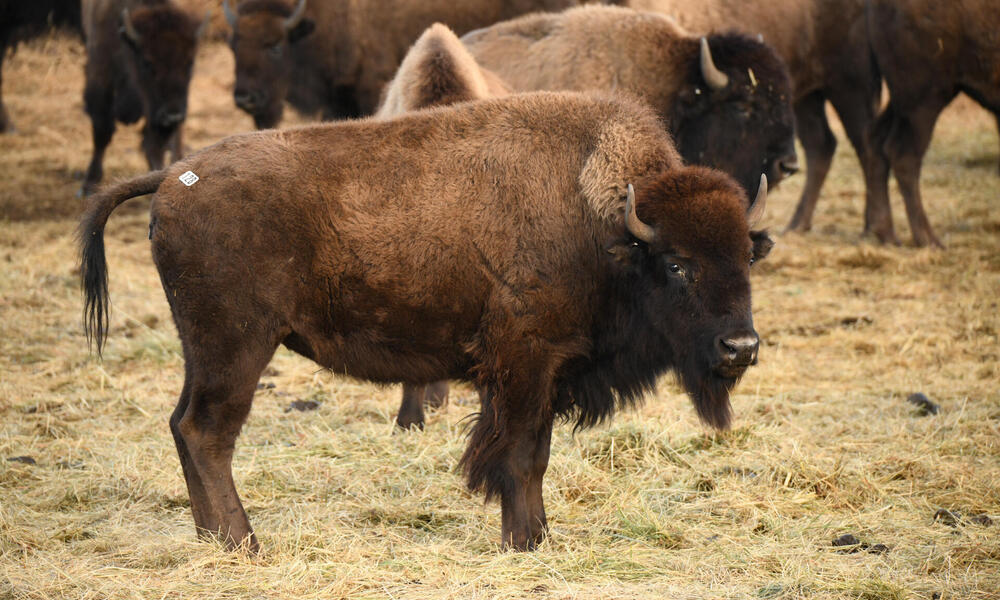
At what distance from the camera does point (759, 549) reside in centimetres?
411

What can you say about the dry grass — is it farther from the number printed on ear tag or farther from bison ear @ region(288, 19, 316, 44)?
bison ear @ region(288, 19, 316, 44)

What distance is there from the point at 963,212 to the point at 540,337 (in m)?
7.65

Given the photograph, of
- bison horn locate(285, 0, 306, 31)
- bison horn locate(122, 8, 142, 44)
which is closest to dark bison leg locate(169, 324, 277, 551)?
bison horn locate(285, 0, 306, 31)

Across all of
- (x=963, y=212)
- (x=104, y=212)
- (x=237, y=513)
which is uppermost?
(x=104, y=212)

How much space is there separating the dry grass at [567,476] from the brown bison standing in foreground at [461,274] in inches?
13.3

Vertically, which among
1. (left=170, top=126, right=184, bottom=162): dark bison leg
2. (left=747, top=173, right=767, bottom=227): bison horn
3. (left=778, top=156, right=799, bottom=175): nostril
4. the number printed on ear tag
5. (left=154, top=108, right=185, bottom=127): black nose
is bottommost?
(left=170, top=126, right=184, bottom=162): dark bison leg

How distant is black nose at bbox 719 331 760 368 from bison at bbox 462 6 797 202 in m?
3.87

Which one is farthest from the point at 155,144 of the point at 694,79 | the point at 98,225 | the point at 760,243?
the point at 760,243

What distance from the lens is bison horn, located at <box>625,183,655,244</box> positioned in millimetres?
3920

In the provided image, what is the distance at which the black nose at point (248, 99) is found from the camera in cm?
1004

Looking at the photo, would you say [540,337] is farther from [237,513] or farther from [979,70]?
[979,70]

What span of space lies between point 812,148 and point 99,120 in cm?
706

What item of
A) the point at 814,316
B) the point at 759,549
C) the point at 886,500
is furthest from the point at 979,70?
the point at 759,549

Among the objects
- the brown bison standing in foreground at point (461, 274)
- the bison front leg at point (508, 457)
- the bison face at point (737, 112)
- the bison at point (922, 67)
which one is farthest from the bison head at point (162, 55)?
the bison front leg at point (508, 457)
